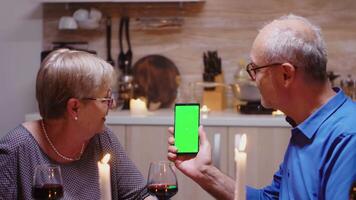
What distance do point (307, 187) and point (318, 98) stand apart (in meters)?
0.26

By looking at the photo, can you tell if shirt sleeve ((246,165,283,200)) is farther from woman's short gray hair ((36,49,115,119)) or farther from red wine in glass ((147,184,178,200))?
woman's short gray hair ((36,49,115,119))

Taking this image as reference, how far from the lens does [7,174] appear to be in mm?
1885

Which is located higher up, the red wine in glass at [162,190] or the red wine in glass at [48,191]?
the red wine in glass at [48,191]

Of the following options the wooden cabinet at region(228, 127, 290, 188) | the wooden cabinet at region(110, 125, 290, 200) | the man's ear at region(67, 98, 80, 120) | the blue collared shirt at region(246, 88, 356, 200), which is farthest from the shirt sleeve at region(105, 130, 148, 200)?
the wooden cabinet at region(228, 127, 290, 188)

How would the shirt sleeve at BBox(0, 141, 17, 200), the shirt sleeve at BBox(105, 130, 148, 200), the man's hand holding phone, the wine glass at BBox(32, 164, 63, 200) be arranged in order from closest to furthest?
the wine glass at BBox(32, 164, 63, 200) < the shirt sleeve at BBox(0, 141, 17, 200) < the man's hand holding phone < the shirt sleeve at BBox(105, 130, 148, 200)

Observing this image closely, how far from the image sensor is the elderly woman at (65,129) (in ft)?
6.26

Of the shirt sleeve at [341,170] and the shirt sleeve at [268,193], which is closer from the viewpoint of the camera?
the shirt sleeve at [341,170]

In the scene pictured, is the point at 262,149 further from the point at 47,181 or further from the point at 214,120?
the point at 47,181

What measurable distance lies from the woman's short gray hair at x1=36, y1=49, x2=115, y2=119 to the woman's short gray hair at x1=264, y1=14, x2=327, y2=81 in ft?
1.79

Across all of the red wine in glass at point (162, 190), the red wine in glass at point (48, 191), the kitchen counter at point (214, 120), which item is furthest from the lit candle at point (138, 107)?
the red wine in glass at point (48, 191)

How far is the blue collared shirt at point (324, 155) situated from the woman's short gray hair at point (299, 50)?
110 mm

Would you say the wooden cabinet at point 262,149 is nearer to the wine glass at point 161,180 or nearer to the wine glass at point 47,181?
the wine glass at point 161,180

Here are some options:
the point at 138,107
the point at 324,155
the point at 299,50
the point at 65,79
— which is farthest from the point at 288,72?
the point at 138,107

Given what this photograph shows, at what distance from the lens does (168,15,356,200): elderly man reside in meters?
1.71
